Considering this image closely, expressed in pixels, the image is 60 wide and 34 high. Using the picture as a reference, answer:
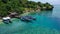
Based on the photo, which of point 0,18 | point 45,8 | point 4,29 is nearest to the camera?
point 4,29

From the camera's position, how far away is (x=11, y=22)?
22828 mm

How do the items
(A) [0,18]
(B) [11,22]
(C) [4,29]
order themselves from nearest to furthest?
(C) [4,29] < (B) [11,22] < (A) [0,18]

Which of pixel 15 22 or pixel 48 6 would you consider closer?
pixel 15 22

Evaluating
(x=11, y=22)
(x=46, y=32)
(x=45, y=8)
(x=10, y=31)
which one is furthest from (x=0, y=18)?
(x=45, y=8)

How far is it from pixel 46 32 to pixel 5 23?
19.2 ft

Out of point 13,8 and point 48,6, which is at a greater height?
point 13,8

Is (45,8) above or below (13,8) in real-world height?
below

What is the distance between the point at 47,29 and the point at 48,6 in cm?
2478

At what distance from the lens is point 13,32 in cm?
1842

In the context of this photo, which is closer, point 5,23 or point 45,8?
point 5,23

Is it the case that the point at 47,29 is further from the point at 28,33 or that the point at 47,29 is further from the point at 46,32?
the point at 28,33

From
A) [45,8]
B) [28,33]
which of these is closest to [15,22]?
[28,33]

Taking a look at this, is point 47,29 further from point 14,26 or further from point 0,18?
point 0,18

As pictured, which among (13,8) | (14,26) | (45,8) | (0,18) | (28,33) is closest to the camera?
(28,33)
